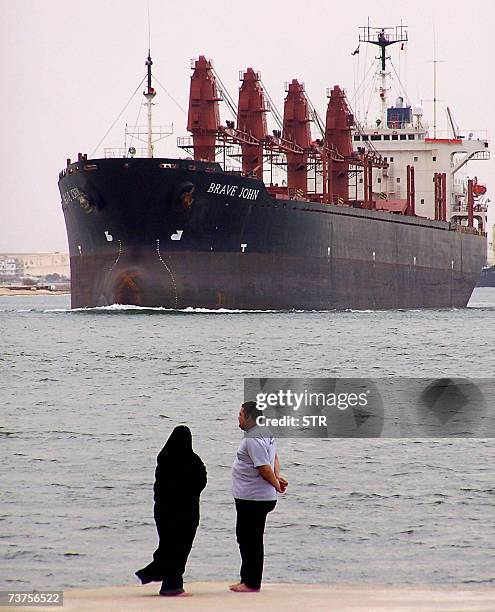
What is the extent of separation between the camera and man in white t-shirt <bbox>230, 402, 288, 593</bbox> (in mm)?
8039

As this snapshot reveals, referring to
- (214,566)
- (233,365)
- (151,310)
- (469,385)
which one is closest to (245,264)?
(151,310)

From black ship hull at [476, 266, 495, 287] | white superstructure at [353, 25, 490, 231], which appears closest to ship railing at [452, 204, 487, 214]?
white superstructure at [353, 25, 490, 231]

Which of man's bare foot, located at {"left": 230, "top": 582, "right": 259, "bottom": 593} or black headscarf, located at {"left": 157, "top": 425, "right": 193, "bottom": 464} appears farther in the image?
man's bare foot, located at {"left": 230, "top": 582, "right": 259, "bottom": 593}

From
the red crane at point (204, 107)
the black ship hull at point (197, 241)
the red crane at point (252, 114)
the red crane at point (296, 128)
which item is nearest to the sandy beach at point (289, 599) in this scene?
the black ship hull at point (197, 241)

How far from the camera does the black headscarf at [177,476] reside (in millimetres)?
7918

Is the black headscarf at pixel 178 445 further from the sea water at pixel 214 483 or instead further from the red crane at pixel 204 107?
the red crane at pixel 204 107

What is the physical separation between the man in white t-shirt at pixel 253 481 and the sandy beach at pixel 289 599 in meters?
0.38

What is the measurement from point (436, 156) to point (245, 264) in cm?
2361

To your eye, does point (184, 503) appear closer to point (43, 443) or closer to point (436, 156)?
point (43, 443)

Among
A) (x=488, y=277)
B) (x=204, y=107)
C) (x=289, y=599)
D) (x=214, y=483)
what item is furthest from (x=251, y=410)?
(x=488, y=277)

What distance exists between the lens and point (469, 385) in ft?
83.1

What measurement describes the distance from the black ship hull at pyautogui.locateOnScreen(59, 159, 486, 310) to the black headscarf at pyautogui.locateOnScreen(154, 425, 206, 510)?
34.7 meters

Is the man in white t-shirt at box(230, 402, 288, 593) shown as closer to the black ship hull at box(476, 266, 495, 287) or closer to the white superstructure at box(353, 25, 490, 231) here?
the white superstructure at box(353, 25, 490, 231)

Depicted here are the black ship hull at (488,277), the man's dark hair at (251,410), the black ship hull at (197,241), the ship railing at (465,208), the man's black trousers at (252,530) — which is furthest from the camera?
the black ship hull at (488,277)
